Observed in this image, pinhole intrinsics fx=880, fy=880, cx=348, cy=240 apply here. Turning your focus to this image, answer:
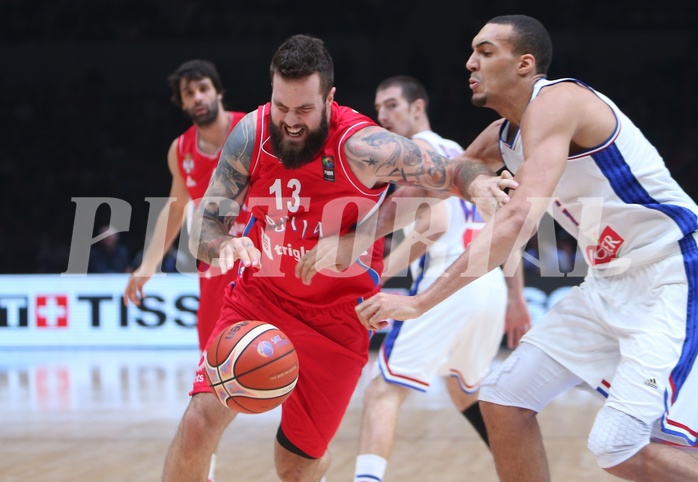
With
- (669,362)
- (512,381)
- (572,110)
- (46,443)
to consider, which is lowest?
(46,443)

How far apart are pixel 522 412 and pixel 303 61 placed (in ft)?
5.26

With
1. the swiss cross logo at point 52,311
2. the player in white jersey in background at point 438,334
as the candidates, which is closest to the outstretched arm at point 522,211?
the player in white jersey in background at point 438,334

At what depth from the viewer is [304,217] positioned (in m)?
3.65

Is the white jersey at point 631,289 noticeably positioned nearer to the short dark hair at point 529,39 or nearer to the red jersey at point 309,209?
the short dark hair at point 529,39

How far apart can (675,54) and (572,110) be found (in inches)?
→ 575

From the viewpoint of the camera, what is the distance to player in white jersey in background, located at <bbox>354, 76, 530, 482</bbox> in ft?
14.9

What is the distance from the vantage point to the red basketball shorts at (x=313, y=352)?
12.2 ft

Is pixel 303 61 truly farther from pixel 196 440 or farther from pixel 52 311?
pixel 52 311

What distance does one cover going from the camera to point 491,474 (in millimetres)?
4945

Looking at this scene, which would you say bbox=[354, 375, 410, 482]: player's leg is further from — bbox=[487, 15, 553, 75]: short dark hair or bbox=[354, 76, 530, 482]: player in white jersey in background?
bbox=[487, 15, 553, 75]: short dark hair

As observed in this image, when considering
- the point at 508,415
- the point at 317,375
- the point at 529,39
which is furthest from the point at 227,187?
the point at 508,415

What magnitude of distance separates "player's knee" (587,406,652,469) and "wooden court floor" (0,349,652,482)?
5.97 ft

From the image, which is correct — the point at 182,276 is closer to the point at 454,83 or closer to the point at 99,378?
the point at 99,378

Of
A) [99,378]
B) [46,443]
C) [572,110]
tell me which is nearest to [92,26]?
[99,378]
